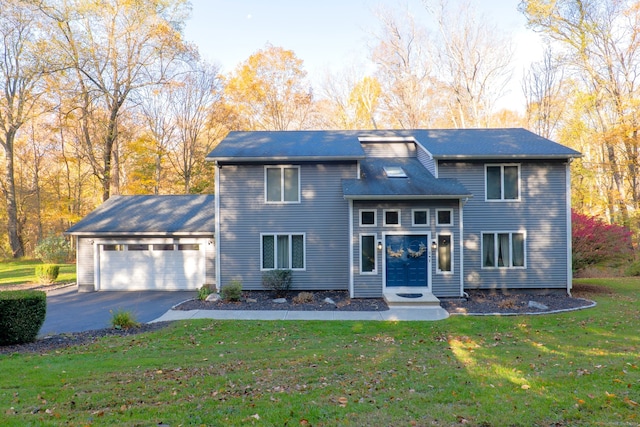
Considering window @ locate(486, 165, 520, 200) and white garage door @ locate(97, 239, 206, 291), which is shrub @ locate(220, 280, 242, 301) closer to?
white garage door @ locate(97, 239, 206, 291)

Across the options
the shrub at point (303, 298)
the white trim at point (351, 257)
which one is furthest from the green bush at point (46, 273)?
the white trim at point (351, 257)

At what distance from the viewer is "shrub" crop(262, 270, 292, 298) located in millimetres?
14242

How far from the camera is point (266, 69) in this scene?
31.1m

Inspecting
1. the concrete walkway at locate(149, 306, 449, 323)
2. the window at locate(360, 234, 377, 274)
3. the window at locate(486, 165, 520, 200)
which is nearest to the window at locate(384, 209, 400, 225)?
the window at locate(360, 234, 377, 274)

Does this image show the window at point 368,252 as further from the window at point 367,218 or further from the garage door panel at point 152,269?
the garage door panel at point 152,269

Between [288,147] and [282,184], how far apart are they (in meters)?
1.61

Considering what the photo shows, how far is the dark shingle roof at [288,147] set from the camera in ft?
47.3

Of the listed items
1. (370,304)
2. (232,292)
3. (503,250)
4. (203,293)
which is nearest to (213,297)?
(203,293)

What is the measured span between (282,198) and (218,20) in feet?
47.6

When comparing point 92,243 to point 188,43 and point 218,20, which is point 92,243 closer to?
point 218,20

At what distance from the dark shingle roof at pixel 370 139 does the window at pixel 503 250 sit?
2.91m

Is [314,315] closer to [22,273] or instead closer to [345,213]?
[345,213]

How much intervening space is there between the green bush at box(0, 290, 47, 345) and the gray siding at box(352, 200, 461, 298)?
28.8 ft

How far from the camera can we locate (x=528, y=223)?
48.3ft
